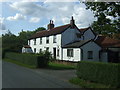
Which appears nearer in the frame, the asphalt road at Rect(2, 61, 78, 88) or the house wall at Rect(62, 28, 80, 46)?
the asphalt road at Rect(2, 61, 78, 88)

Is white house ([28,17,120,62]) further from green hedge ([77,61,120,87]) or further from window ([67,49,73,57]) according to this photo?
green hedge ([77,61,120,87])

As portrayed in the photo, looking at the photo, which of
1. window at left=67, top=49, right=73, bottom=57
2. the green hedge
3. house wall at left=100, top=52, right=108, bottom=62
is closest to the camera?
the green hedge

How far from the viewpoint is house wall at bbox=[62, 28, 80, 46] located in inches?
1588

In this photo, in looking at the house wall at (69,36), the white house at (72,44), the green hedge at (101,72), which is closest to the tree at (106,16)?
the green hedge at (101,72)

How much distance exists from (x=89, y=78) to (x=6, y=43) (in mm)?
51104

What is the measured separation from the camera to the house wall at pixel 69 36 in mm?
40344

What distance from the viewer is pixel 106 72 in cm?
1298

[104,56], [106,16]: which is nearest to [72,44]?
[104,56]

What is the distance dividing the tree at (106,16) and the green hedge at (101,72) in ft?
14.9

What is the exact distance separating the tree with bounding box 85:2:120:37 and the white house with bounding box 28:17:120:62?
48.5ft

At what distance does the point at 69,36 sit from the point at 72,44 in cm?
275

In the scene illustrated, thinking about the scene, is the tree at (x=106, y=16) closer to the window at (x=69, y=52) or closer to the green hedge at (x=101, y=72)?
the green hedge at (x=101, y=72)

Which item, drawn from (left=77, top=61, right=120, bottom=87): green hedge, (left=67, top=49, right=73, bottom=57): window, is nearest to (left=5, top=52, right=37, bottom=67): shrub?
(left=67, top=49, right=73, bottom=57): window

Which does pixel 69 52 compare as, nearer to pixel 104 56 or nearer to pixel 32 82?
pixel 104 56
